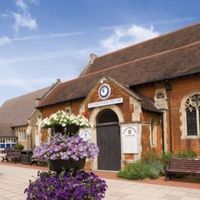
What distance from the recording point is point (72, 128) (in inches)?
287

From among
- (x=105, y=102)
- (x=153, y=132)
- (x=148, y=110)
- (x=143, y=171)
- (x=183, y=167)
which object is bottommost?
(x=143, y=171)

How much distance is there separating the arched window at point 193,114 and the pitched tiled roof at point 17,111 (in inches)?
1173

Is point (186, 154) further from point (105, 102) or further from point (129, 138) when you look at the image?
point (105, 102)

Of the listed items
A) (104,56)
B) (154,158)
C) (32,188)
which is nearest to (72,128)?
(32,188)

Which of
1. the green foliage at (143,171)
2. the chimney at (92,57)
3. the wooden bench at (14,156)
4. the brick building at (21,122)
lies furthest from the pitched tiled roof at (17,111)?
the green foliage at (143,171)

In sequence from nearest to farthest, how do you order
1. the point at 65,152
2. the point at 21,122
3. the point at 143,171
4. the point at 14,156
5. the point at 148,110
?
the point at 65,152
the point at 143,171
the point at 148,110
the point at 14,156
the point at 21,122

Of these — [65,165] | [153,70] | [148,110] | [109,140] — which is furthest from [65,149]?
[153,70]

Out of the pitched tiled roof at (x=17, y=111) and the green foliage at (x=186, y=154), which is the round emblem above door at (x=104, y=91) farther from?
the pitched tiled roof at (x=17, y=111)

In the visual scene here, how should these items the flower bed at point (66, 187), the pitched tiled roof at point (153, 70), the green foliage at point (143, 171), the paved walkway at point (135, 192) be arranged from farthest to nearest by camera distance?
1. the pitched tiled roof at point (153, 70)
2. the green foliage at point (143, 171)
3. the paved walkway at point (135, 192)
4. the flower bed at point (66, 187)

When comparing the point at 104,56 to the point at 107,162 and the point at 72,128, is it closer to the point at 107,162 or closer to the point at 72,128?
the point at 107,162

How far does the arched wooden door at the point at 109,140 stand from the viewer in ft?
59.3

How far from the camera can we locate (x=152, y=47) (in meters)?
25.5

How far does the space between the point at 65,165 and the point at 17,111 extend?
44817 millimetres

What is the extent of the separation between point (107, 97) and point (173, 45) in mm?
8219
